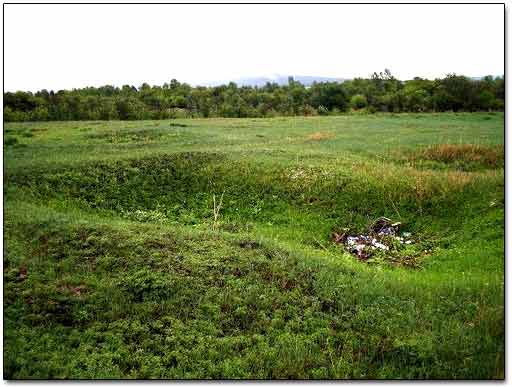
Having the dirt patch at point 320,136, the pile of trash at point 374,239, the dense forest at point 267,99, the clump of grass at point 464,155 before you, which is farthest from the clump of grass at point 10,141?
the dirt patch at point 320,136

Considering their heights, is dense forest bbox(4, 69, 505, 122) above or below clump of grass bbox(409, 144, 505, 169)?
above

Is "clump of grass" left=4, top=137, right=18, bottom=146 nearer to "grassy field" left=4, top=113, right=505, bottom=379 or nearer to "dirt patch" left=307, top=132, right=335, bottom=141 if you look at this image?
"grassy field" left=4, top=113, right=505, bottom=379

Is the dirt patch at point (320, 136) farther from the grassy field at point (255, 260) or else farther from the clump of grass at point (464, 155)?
the clump of grass at point (464, 155)

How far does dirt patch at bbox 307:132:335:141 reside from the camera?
1251cm

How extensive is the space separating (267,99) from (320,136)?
1909 millimetres

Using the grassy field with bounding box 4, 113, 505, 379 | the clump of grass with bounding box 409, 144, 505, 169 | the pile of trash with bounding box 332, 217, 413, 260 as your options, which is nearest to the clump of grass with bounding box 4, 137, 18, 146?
the grassy field with bounding box 4, 113, 505, 379

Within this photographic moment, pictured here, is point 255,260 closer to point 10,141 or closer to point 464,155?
point 464,155

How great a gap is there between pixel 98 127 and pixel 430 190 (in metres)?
8.04

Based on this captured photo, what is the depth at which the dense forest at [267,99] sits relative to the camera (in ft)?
25.2

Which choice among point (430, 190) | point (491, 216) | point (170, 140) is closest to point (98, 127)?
point (170, 140)

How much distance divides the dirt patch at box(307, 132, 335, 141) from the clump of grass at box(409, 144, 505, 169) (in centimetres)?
434

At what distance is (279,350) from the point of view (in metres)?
5.79

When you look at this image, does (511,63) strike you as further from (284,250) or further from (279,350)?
(279,350)

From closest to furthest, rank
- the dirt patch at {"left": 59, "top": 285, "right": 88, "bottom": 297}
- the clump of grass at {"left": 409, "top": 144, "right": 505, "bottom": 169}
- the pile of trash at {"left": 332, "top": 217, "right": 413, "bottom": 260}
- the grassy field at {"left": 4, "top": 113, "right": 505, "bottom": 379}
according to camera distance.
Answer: the grassy field at {"left": 4, "top": 113, "right": 505, "bottom": 379} < the clump of grass at {"left": 409, "top": 144, "right": 505, "bottom": 169} < the dirt patch at {"left": 59, "top": 285, "right": 88, "bottom": 297} < the pile of trash at {"left": 332, "top": 217, "right": 413, "bottom": 260}
